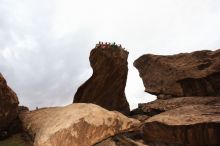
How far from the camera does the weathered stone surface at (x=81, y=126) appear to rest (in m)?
11.1

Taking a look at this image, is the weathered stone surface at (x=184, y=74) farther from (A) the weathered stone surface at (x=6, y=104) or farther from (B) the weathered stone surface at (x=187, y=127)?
(A) the weathered stone surface at (x=6, y=104)

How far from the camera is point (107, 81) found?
20438 millimetres

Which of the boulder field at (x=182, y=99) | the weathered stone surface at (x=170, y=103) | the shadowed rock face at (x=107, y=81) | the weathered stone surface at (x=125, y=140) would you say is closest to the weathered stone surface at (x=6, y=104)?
the shadowed rock face at (x=107, y=81)

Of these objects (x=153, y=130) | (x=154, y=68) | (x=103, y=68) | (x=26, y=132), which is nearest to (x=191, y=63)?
(x=154, y=68)

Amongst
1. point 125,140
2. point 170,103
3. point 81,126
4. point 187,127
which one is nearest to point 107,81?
point 170,103

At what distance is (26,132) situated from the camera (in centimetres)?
1559

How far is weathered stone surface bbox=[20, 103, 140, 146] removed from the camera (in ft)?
36.3

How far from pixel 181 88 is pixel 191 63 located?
5.71 feet

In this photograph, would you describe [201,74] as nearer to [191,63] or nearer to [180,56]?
[191,63]

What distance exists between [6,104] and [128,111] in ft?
30.2

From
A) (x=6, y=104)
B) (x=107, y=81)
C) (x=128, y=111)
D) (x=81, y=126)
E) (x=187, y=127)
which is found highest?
(x=107, y=81)

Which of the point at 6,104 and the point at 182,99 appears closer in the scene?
the point at 6,104

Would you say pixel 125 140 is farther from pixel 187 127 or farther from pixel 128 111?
pixel 128 111

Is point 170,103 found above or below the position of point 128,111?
below
